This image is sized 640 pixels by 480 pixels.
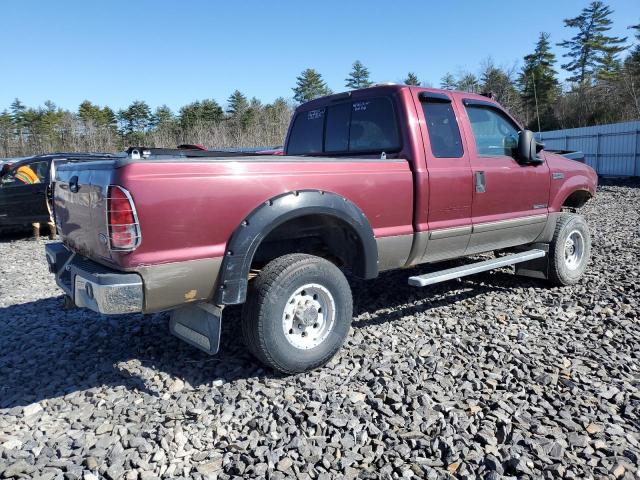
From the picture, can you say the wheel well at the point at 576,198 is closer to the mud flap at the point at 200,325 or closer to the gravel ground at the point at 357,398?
the gravel ground at the point at 357,398

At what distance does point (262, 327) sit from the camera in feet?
11.1

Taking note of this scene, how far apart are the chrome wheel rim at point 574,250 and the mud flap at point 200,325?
14.6ft

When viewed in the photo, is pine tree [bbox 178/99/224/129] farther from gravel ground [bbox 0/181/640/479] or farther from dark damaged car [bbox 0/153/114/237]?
gravel ground [bbox 0/181/640/479]

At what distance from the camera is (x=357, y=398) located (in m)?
3.31

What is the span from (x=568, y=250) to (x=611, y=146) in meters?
18.3

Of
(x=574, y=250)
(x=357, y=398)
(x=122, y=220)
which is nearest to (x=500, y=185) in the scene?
(x=574, y=250)

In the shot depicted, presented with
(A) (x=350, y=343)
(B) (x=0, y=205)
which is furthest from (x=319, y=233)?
(B) (x=0, y=205)

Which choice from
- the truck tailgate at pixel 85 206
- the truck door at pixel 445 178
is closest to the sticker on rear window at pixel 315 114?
the truck door at pixel 445 178

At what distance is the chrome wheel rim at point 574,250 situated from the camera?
19.6ft

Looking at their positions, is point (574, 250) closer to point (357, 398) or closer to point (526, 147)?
point (526, 147)

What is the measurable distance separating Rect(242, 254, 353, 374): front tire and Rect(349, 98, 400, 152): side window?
1.37 metres

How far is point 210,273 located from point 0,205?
8806 mm

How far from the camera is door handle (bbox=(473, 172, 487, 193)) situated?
464cm

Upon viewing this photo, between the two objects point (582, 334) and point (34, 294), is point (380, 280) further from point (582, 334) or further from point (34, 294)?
point (34, 294)
